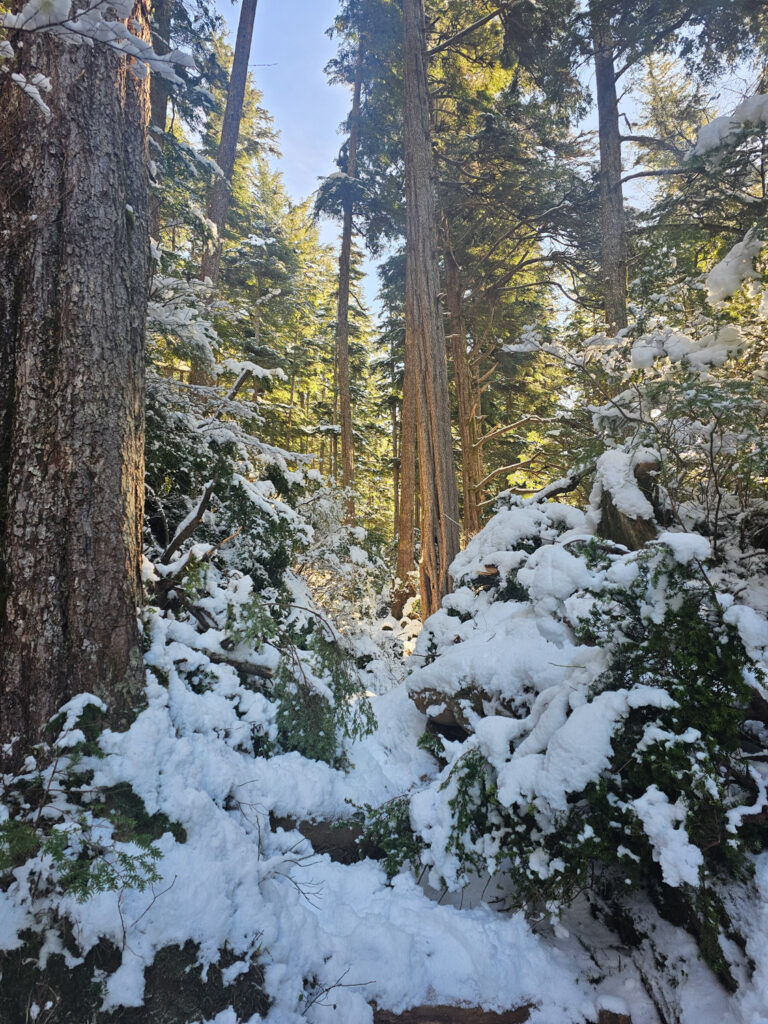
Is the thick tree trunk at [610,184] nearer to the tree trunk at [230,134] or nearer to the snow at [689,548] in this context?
the snow at [689,548]

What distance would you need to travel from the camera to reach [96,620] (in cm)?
210

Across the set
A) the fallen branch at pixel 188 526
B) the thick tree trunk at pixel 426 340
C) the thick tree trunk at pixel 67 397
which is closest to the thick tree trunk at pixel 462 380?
the thick tree trunk at pixel 426 340

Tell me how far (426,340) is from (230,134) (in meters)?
5.63

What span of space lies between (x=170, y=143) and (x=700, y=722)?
731 cm

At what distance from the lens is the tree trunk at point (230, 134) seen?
750 centimetres

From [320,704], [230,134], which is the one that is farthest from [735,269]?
[230,134]

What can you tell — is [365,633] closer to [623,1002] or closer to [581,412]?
[581,412]

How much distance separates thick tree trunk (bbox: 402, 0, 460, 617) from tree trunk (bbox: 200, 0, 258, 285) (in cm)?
306

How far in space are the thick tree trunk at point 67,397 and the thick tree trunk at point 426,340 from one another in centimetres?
373

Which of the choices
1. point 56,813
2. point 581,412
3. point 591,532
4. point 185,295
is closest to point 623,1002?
point 56,813

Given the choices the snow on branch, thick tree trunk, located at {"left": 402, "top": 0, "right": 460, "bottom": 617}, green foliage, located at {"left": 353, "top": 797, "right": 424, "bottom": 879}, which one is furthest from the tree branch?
green foliage, located at {"left": 353, "top": 797, "right": 424, "bottom": 879}

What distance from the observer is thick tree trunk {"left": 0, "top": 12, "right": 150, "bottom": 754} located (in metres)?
1.98

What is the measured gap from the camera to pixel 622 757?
1901 mm

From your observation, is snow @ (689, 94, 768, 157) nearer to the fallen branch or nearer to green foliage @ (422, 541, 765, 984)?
green foliage @ (422, 541, 765, 984)
